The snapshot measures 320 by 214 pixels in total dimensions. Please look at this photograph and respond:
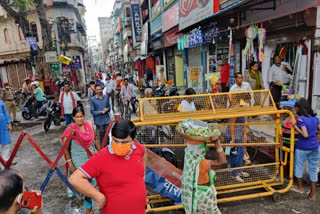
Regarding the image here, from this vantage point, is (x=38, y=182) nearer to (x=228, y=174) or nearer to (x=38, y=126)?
(x=228, y=174)

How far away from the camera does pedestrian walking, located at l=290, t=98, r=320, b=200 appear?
3.72 meters

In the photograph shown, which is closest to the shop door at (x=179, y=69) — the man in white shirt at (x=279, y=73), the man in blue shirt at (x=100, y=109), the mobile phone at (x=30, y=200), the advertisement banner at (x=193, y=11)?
the advertisement banner at (x=193, y=11)

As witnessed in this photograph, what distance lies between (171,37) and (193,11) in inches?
177

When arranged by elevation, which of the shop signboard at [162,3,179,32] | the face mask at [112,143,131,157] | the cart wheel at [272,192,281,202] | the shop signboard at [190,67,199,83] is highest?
the shop signboard at [162,3,179,32]

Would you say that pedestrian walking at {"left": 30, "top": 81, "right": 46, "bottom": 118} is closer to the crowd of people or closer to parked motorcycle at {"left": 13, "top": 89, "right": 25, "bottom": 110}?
the crowd of people

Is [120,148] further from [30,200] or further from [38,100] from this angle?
[38,100]

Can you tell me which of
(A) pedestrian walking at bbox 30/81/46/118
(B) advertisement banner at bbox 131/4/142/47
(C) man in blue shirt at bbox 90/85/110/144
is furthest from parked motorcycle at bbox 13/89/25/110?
(C) man in blue shirt at bbox 90/85/110/144

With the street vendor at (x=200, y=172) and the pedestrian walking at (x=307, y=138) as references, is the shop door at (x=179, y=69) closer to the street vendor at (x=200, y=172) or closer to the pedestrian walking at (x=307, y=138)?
the pedestrian walking at (x=307, y=138)

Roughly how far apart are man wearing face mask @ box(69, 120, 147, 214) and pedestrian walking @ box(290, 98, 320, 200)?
117 inches

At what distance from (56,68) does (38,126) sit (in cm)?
802

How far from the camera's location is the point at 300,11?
17.0 ft

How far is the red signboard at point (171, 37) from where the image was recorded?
1291cm

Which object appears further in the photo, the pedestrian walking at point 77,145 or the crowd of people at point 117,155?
the pedestrian walking at point 77,145

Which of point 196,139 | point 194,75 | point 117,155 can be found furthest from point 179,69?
point 117,155
